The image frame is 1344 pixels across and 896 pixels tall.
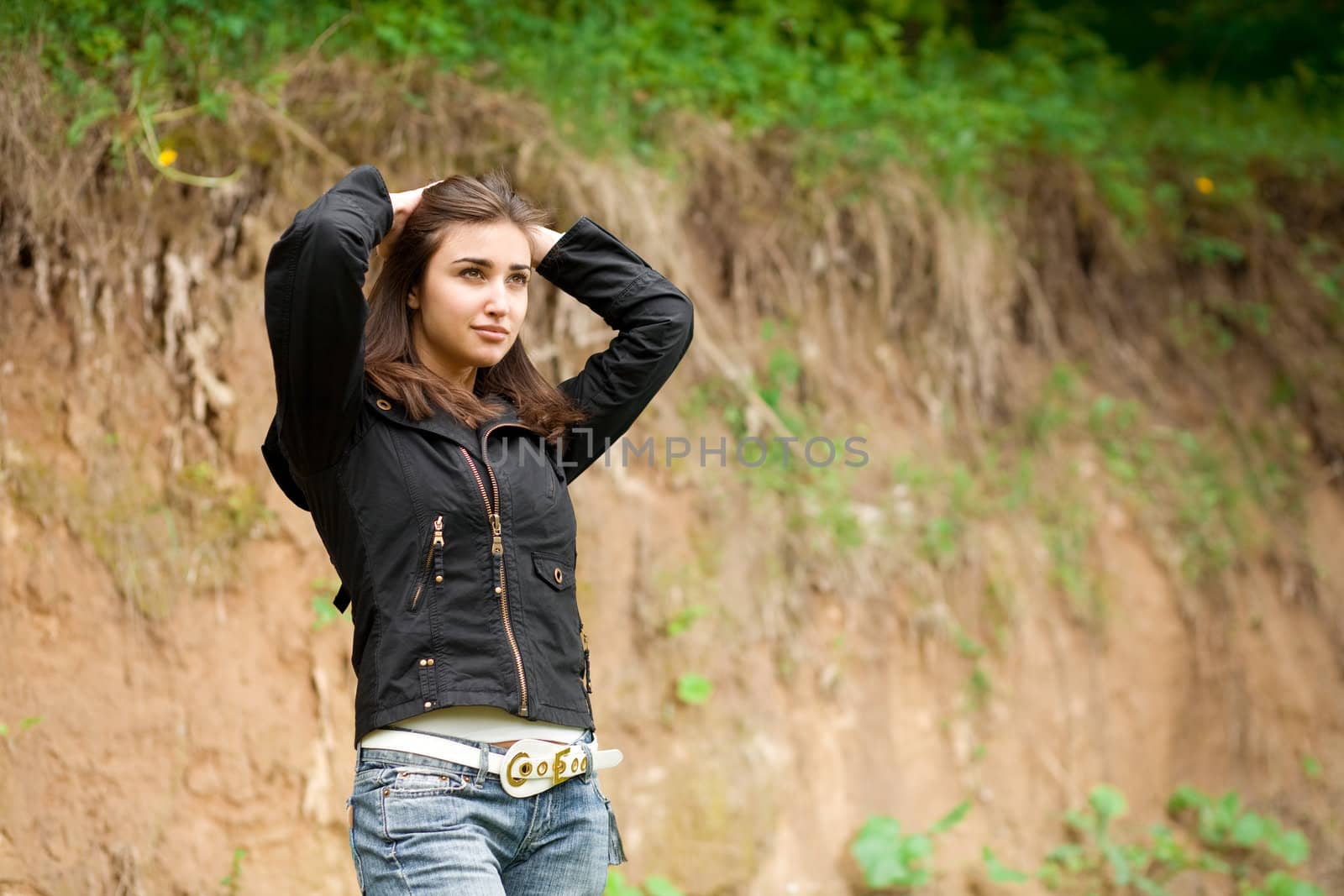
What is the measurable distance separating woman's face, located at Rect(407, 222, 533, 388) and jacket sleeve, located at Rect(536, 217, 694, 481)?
0.24 m

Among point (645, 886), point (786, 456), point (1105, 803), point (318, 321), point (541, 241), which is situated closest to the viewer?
point (318, 321)

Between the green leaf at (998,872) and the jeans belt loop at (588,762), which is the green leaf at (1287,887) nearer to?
the green leaf at (998,872)

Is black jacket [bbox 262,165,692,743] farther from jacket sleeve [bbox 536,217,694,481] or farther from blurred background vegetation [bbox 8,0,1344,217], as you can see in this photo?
blurred background vegetation [bbox 8,0,1344,217]

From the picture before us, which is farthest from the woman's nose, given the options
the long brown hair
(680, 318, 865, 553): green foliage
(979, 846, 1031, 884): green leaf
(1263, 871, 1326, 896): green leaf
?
(1263, 871, 1326, 896): green leaf

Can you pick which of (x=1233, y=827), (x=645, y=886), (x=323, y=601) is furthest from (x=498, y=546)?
(x=1233, y=827)

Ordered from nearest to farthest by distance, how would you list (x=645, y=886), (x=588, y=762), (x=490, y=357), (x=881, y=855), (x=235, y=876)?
(x=588, y=762)
(x=490, y=357)
(x=235, y=876)
(x=645, y=886)
(x=881, y=855)

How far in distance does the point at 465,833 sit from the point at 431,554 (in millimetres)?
473

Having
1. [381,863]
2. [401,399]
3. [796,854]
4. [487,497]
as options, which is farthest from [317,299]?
[796,854]

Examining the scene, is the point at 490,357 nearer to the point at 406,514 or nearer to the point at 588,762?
the point at 406,514

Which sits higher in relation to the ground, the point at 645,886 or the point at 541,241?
the point at 541,241

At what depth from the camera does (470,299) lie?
7.80 feet

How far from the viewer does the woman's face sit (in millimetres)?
2381

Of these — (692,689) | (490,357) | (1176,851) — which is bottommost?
(1176,851)

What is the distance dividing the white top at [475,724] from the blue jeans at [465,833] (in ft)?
0.09
